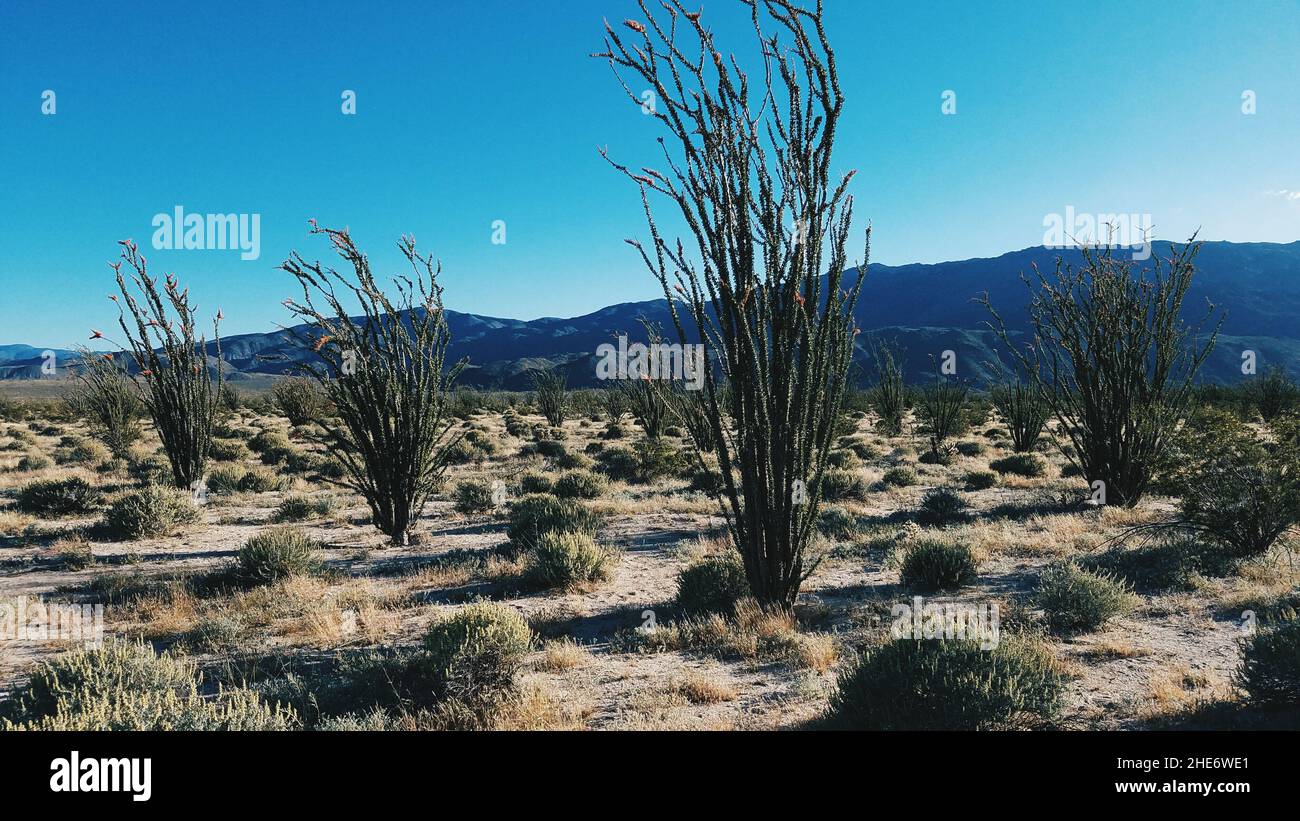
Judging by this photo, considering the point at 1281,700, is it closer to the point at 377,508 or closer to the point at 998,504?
the point at 998,504

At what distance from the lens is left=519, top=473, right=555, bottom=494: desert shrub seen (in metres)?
13.8

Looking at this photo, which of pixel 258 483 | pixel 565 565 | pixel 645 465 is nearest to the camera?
pixel 565 565

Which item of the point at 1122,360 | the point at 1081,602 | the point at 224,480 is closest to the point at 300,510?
the point at 224,480

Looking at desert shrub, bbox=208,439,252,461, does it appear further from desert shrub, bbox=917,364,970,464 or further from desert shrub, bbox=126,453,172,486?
desert shrub, bbox=917,364,970,464

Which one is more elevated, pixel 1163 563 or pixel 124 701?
pixel 124 701

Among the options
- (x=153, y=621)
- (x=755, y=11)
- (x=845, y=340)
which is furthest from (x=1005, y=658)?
(x=153, y=621)

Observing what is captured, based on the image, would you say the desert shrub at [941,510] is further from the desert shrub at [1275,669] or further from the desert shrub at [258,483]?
the desert shrub at [258,483]

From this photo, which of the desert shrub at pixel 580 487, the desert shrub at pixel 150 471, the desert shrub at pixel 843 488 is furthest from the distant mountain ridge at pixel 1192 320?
the desert shrub at pixel 843 488

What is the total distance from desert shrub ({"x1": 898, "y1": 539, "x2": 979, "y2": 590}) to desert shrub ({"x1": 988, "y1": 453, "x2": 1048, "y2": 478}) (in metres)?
8.60

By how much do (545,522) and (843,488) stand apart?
19.9 ft

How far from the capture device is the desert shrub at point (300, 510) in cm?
1131

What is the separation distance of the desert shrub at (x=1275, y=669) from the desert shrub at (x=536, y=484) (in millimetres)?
11204

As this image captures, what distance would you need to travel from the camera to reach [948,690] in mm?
3762

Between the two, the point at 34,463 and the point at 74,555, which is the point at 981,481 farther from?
the point at 34,463
